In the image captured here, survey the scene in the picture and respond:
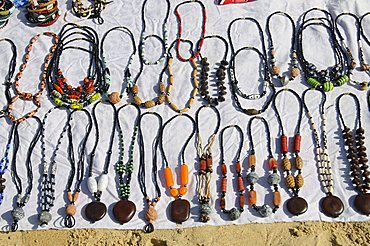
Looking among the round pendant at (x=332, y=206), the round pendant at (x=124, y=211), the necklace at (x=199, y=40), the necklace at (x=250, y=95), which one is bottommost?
the round pendant at (x=332, y=206)

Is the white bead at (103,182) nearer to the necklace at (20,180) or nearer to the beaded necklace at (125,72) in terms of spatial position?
the necklace at (20,180)

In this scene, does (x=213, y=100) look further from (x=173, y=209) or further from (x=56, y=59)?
(x=56, y=59)

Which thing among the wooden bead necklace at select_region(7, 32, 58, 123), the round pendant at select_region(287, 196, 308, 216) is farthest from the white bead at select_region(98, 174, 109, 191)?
the round pendant at select_region(287, 196, 308, 216)

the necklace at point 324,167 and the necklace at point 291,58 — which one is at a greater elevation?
the necklace at point 291,58

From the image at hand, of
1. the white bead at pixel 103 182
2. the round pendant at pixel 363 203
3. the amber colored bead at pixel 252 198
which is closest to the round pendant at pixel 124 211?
the white bead at pixel 103 182

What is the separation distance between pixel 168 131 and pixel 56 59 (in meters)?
0.92

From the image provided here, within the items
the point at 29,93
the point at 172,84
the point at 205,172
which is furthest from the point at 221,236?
the point at 29,93

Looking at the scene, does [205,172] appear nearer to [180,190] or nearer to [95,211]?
[180,190]

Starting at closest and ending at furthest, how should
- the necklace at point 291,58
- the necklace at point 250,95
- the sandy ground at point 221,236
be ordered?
1. the sandy ground at point 221,236
2. the necklace at point 250,95
3. the necklace at point 291,58

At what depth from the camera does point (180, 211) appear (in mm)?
2648

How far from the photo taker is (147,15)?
3.47 metres

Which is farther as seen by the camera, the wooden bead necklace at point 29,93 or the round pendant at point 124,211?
the wooden bead necklace at point 29,93

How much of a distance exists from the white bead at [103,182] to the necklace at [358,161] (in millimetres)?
1361

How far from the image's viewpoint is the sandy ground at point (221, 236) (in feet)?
8.39
